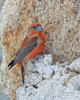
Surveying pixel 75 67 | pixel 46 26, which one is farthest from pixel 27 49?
pixel 75 67

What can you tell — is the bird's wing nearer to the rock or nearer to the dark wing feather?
the dark wing feather

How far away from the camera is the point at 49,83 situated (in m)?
5.35

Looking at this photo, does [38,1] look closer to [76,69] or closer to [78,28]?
[78,28]

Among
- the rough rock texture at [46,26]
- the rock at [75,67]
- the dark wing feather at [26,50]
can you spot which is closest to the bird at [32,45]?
the dark wing feather at [26,50]

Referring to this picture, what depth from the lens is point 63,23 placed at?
6.09m

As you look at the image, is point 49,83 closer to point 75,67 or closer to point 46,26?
point 75,67

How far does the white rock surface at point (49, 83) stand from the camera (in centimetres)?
510

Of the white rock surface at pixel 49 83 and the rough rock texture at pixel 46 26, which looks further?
the rough rock texture at pixel 46 26

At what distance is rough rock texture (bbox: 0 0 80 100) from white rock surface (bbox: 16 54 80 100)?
1.38ft

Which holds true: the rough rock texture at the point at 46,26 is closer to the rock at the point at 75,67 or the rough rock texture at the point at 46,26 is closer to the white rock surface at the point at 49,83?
the white rock surface at the point at 49,83

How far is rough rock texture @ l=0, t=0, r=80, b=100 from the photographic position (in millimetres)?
5977

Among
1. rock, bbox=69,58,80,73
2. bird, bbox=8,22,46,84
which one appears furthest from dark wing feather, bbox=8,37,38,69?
rock, bbox=69,58,80,73

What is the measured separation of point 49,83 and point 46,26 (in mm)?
1346

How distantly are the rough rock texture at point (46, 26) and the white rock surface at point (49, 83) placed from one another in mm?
420
